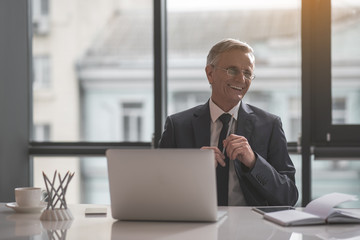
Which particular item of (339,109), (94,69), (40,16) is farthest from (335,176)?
(40,16)

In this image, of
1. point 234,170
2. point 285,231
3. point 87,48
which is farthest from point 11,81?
point 285,231

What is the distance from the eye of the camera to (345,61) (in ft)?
11.8

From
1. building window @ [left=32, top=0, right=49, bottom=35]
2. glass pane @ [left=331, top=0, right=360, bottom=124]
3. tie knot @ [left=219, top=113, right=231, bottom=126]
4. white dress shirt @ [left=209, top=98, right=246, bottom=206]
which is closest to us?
white dress shirt @ [left=209, top=98, right=246, bottom=206]

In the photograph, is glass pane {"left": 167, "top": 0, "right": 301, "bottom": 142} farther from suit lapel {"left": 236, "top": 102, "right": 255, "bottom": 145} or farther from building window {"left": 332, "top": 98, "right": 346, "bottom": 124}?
suit lapel {"left": 236, "top": 102, "right": 255, "bottom": 145}

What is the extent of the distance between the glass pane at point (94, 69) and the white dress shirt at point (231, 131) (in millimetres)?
1261

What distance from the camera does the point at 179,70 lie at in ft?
12.5

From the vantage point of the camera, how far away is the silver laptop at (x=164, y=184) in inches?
68.6

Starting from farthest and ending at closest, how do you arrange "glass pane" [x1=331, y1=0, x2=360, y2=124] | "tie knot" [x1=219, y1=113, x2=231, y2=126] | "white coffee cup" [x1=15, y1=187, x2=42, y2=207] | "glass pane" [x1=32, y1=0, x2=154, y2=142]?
"glass pane" [x1=32, y1=0, x2=154, y2=142]
"glass pane" [x1=331, y1=0, x2=360, y2=124]
"tie knot" [x1=219, y1=113, x2=231, y2=126]
"white coffee cup" [x1=15, y1=187, x2=42, y2=207]

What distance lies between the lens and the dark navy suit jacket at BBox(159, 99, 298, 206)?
2285 millimetres

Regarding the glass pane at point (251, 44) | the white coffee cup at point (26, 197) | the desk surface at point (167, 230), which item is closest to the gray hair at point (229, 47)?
the desk surface at point (167, 230)

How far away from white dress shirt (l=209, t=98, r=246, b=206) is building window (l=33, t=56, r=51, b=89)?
1.71 metres

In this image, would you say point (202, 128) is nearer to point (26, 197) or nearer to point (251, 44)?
point (26, 197)

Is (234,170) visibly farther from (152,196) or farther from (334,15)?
(334,15)

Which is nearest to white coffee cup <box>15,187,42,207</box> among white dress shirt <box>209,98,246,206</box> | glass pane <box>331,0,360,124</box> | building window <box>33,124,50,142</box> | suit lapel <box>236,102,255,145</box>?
white dress shirt <box>209,98,246,206</box>
